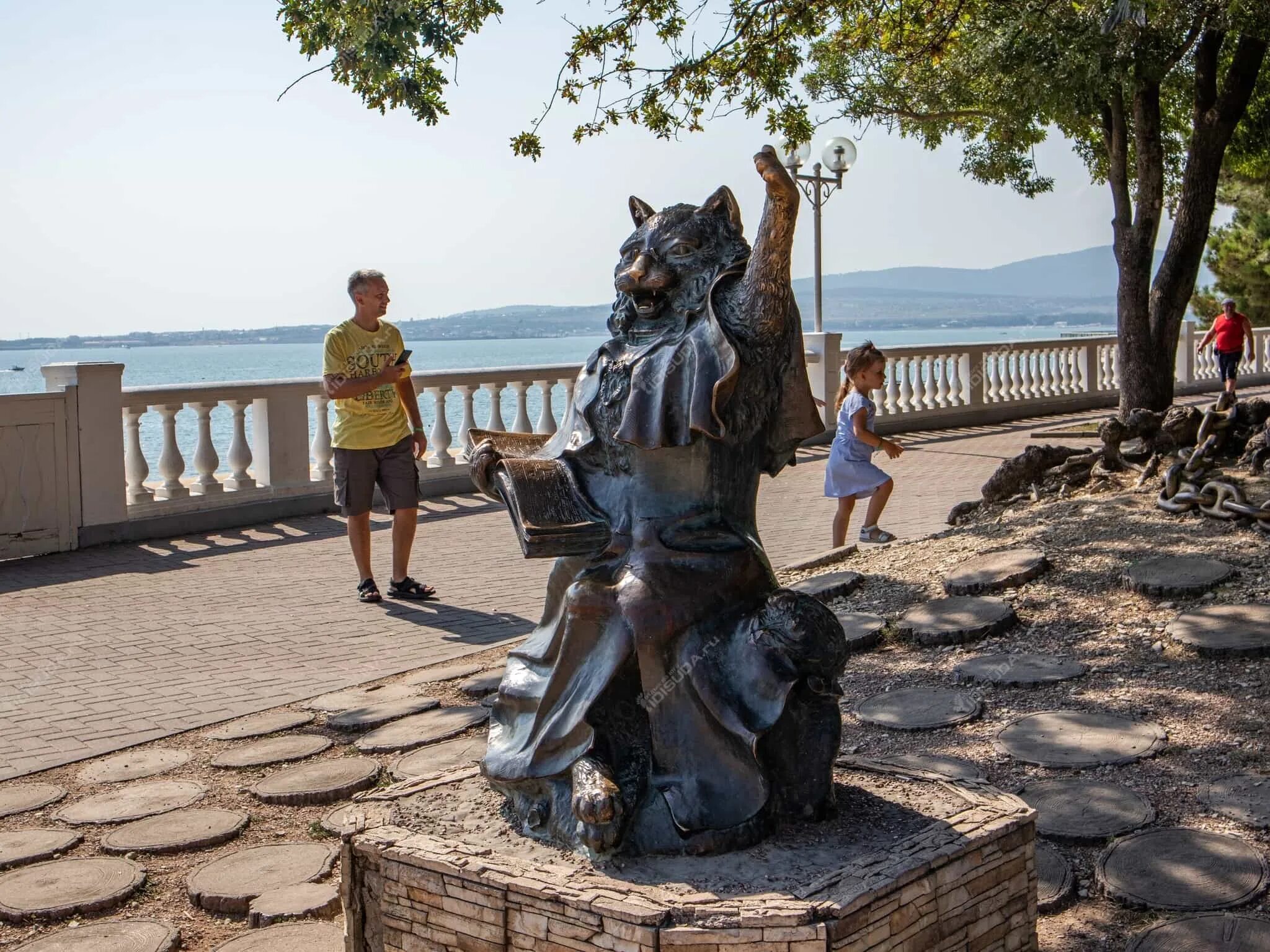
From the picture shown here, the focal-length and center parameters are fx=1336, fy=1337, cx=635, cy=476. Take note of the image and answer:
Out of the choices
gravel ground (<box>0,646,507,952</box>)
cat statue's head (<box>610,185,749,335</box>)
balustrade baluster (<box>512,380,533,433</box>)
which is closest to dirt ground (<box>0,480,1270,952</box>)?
gravel ground (<box>0,646,507,952</box>)

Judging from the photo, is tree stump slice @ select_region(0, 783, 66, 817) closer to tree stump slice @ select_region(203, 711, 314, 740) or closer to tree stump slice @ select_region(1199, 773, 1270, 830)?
tree stump slice @ select_region(203, 711, 314, 740)

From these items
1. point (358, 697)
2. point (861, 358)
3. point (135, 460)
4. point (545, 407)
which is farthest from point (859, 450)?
point (135, 460)

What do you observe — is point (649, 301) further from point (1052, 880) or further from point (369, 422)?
point (369, 422)

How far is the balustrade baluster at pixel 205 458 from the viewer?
38.1 ft

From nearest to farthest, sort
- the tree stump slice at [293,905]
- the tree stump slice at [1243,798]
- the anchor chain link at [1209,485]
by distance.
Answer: the tree stump slice at [293,905] < the tree stump slice at [1243,798] < the anchor chain link at [1209,485]

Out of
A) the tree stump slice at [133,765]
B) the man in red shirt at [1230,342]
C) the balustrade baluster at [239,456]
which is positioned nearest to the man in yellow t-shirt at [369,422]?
the tree stump slice at [133,765]

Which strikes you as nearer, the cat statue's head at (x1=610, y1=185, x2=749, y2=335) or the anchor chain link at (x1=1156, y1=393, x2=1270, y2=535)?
the cat statue's head at (x1=610, y1=185, x2=749, y2=335)

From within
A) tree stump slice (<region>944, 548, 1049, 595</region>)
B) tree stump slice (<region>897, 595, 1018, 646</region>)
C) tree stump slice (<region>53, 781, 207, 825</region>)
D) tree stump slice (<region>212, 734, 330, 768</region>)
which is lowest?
tree stump slice (<region>53, 781, 207, 825</region>)

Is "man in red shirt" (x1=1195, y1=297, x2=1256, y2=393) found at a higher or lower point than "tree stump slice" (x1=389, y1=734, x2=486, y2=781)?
higher

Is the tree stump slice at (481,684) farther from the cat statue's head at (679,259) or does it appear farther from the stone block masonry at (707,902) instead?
the cat statue's head at (679,259)

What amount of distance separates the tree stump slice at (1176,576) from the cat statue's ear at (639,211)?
4.08 metres

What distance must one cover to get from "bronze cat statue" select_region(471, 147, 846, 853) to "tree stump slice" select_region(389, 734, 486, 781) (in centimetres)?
187

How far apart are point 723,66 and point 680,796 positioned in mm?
8179

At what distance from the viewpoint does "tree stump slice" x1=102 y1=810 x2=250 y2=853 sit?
15.4 feet
